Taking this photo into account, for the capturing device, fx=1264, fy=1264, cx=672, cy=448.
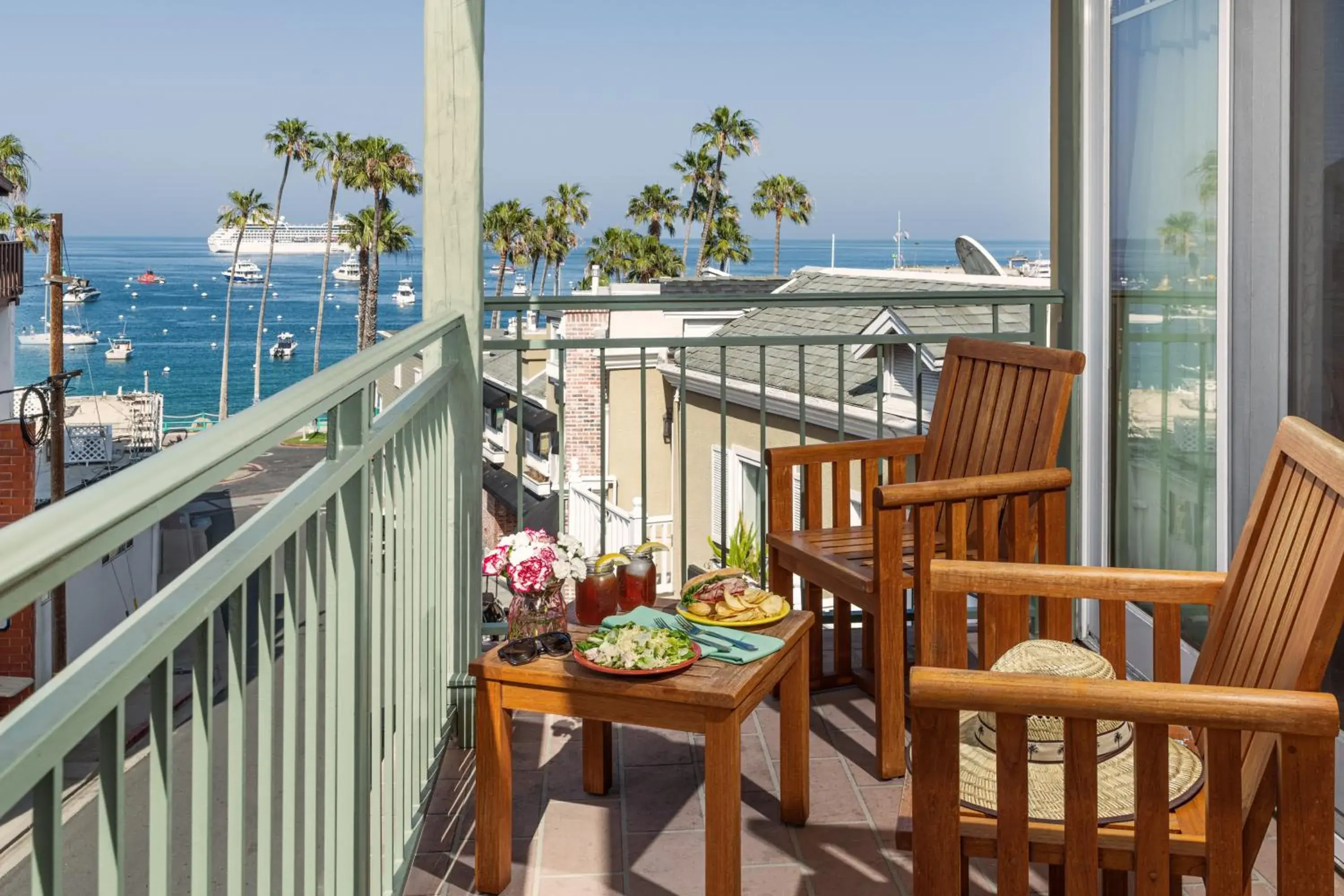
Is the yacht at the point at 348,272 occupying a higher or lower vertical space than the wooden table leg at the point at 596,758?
higher

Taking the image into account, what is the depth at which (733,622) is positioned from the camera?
247cm

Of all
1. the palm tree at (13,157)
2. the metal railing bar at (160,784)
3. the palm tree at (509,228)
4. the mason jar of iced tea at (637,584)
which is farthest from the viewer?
the palm tree at (509,228)

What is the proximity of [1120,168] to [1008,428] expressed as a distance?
0.84 m

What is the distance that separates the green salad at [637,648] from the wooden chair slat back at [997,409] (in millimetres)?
1180

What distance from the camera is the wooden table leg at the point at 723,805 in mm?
2127

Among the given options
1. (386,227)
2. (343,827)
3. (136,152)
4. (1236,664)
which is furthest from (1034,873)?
(136,152)

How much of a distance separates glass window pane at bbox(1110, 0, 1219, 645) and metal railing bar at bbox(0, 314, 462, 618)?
223 cm

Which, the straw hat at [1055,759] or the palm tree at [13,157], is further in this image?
the palm tree at [13,157]

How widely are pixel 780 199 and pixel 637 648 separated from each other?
4249 centimetres

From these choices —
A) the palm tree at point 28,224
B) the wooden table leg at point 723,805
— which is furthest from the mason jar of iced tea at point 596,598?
the palm tree at point 28,224

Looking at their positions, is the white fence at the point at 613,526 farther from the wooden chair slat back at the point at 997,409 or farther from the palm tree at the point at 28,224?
the palm tree at the point at 28,224

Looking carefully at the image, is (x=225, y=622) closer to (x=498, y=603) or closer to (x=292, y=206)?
(x=498, y=603)

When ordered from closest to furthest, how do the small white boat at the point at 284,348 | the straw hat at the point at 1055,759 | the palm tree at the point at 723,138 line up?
the straw hat at the point at 1055,759, the palm tree at the point at 723,138, the small white boat at the point at 284,348

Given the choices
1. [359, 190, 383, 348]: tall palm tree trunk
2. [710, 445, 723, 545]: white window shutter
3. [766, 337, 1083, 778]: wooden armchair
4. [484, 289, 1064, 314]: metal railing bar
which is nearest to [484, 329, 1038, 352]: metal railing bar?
[484, 289, 1064, 314]: metal railing bar
